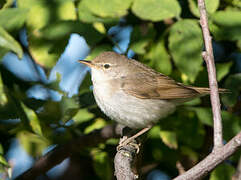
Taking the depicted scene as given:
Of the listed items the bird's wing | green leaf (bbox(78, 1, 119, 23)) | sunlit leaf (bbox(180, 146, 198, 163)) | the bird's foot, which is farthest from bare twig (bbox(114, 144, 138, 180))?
green leaf (bbox(78, 1, 119, 23))

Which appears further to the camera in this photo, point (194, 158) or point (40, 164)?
point (194, 158)

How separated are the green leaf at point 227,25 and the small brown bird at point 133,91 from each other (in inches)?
22.2

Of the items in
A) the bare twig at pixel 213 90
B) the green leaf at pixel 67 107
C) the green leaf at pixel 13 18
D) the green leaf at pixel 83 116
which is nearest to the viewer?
the bare twig at pixel 213 90

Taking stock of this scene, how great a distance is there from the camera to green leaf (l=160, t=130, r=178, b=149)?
3.37 metres

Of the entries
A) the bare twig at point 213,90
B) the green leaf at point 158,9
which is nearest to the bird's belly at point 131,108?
the green leaf at point 158,9

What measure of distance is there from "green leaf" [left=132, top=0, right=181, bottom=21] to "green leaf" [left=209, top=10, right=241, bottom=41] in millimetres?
286

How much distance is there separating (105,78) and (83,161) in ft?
3.39

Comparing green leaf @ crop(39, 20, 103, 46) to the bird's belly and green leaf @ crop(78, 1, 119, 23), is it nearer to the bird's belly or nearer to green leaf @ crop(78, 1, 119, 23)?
green leaf @ crop(78, 1, 119, 23)

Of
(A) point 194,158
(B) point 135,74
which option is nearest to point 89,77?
(B) point 135,74

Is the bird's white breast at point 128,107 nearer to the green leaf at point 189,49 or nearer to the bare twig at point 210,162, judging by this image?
the green leaf at point 189,49

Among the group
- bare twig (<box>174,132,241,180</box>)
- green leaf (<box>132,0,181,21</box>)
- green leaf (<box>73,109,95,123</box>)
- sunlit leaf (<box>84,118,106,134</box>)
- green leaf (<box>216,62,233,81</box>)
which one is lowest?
sunlit leaf (<box>84,118,106,134</box>)

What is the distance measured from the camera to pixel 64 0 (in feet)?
10.2

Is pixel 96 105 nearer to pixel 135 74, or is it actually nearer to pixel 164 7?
pixel 135 74

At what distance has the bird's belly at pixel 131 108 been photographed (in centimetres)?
345
